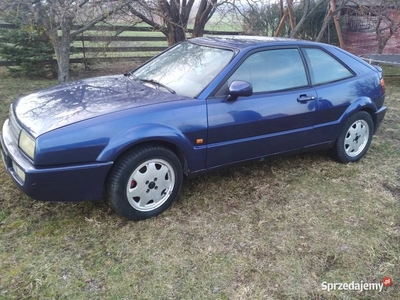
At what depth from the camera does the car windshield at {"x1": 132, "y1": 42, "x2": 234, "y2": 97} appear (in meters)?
3.29

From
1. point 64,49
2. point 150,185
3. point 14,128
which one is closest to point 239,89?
point 150,185

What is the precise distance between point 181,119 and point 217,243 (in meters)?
1.06

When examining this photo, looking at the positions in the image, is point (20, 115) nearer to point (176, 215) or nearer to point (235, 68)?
point (176, 215)

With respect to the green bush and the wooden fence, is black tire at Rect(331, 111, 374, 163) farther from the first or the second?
the green bush

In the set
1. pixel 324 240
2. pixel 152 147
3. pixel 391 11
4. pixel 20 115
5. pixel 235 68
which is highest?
pixel 391 11

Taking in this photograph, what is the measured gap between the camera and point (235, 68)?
3.31m

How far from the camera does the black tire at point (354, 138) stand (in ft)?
13.7

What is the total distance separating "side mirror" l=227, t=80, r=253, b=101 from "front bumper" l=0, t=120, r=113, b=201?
4.01 feet

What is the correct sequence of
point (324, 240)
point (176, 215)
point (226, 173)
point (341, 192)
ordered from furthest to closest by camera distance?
1. point (226, 173)
2. point (341, 192)
3. point (176, 215)
4. point (324, 240)

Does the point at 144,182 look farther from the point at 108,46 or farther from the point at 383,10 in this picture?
the point at 383,10

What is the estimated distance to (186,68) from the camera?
3549 mm

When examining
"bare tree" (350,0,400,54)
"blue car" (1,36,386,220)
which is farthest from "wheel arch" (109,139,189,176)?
"bare tree" (350,0,400,54)

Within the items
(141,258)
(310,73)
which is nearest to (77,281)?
(141,258)

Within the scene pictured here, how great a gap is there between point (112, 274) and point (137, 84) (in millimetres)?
1870
